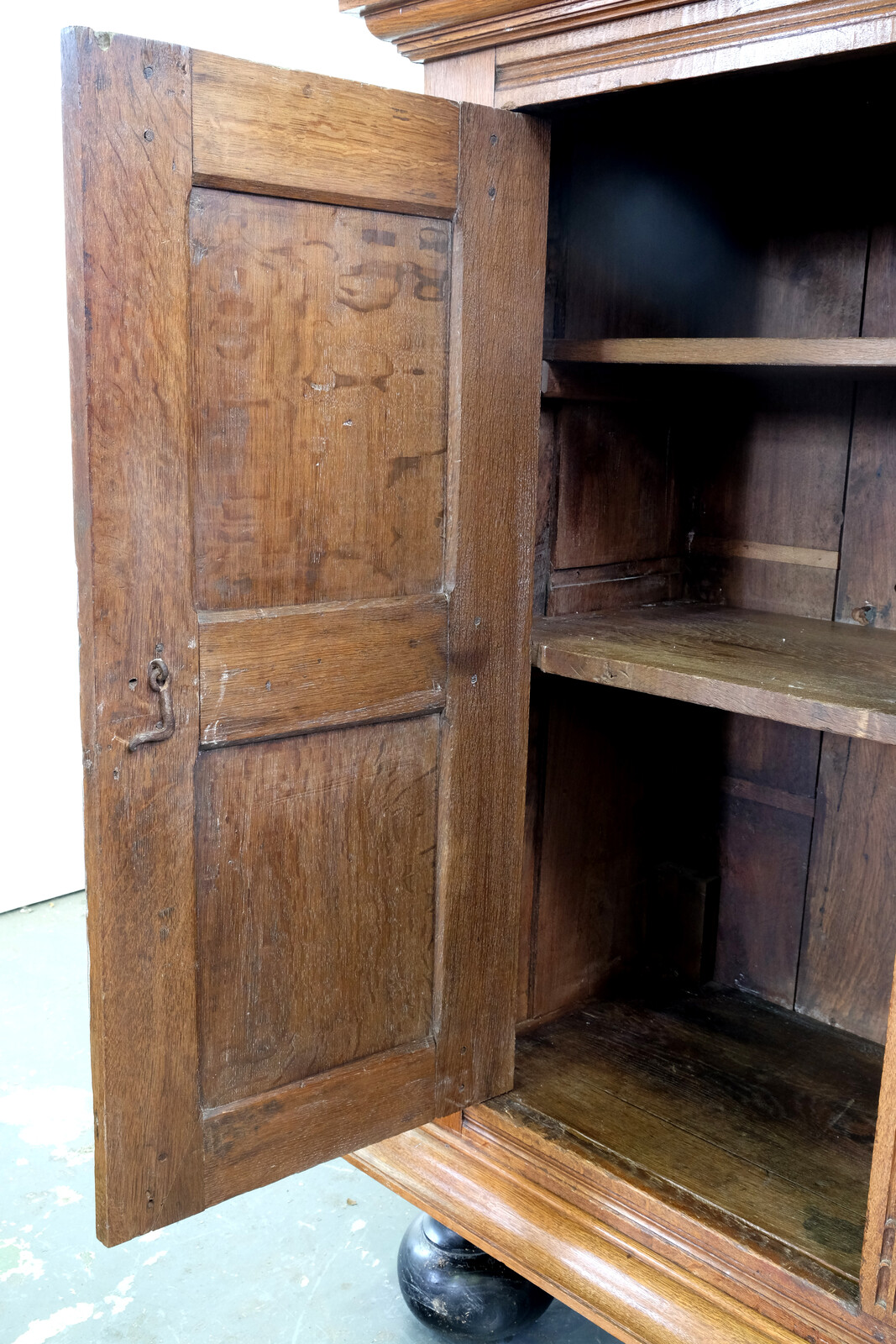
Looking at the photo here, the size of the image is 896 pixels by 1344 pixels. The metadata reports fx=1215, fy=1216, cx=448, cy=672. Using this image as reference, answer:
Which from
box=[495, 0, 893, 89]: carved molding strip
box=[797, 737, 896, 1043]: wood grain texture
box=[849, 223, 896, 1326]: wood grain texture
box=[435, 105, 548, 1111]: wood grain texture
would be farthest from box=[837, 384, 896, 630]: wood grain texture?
box=[495, 0, 893, 89]: carved molding strip

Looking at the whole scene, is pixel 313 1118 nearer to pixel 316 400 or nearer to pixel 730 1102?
pixel 730 1102

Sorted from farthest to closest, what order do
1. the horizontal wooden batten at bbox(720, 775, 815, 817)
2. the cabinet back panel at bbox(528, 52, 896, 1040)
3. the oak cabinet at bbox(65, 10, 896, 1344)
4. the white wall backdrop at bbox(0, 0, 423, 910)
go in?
the white wall backdrop at bbox(0, 0, 423, 910) < the horizontal wooden batten at bbox(720, 775, 815, 817) < the cabinet back panel at bbox(528, 52, 896, 1040) < the oak cabinet at bbox(65, 10, 896, 1344)

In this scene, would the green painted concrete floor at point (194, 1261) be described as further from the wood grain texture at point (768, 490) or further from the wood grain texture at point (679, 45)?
the wood grain texture at point (679, 45)

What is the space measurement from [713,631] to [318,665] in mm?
786

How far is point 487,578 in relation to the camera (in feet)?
5.30

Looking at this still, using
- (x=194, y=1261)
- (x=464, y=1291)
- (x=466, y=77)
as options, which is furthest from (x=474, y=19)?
(x=194, y=1261)

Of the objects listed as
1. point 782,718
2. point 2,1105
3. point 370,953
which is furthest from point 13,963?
point 782,718

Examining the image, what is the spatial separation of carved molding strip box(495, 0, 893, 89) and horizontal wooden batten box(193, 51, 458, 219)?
0.16m

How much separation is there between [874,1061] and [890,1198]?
752 millimetres

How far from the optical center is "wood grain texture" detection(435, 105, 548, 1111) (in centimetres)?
153

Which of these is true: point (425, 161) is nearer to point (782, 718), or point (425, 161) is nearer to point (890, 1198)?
point (782, 718)

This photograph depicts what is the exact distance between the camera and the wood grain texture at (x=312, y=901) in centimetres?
142

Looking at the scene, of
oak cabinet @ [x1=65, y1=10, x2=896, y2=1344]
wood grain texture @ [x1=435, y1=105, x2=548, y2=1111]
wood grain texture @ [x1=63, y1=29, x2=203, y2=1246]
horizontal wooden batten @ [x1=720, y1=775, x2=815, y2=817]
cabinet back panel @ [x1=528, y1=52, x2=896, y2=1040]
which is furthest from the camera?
horizontal wooden batten @ [x1=720, y1=775, x2=815, y2=817]

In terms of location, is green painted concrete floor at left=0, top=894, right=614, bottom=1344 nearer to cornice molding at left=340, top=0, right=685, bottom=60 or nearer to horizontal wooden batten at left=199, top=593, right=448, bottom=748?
horizontal wooden batten at left=199, top=593, right=448, bottom=748
